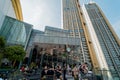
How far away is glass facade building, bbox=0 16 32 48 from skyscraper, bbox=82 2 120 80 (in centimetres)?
2053

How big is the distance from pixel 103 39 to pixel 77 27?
440 inches

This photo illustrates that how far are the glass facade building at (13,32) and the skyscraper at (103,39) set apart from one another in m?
20.5

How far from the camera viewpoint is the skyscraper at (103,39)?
4009 cm

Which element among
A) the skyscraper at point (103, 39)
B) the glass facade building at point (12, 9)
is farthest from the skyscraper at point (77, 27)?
the glass facade building at point (12, 9)

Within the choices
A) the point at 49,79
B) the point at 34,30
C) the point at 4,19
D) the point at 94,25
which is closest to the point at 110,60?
the point at 94,25

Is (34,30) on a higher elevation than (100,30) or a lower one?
lower

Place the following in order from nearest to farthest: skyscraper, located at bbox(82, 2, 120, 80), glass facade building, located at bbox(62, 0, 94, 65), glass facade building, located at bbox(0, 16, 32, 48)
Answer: glass facade building, located at bbox(0, 16, 32, 48) → glass facade building, located at bbox(62, 0, 94, 65) → skyscraper, located at bbox(82, 2, 120, 80)

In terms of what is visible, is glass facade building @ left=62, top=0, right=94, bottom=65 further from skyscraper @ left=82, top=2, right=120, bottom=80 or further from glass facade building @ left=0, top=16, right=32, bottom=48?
glass facade building @ left=0, top=16, right=32, bottom=48

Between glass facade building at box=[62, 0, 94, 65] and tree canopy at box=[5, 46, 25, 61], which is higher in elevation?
glass facade building at box=[62, 0, 94, 65]

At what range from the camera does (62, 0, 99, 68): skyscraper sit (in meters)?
35.0

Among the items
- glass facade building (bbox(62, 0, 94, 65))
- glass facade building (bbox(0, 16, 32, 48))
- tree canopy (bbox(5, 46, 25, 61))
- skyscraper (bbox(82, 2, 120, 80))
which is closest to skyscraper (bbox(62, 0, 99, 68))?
glass facade building (bbox(62, 0, 94, 65))

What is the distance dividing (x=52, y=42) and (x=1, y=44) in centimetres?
946

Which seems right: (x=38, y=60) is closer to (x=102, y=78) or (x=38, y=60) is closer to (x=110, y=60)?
(x=102, y=78)

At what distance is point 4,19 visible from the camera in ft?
72.1
